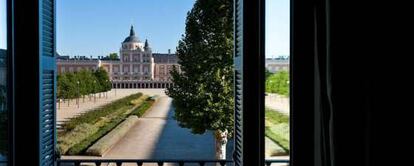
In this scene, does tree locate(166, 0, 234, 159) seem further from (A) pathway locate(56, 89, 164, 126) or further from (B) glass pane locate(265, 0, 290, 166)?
(B) glass pane locate(265, 0, 290, 166)

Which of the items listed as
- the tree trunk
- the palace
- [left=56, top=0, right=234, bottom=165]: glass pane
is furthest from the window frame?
the palace

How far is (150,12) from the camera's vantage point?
21.1 m

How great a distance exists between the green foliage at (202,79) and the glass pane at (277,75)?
9627mm

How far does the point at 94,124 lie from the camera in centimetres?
2009

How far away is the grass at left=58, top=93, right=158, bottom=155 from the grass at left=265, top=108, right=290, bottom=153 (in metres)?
15.0

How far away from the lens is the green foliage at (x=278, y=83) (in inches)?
58.7

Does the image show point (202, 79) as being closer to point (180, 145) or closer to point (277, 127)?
point (180, 145)

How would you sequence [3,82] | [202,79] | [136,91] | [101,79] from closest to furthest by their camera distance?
[3,82] < [202,79] < [101,79] < [136,91]

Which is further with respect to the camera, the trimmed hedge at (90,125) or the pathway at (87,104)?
the pathway at (87,104)

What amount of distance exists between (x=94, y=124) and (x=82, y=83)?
178 cm

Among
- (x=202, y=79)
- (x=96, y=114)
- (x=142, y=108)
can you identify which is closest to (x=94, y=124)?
(x=96, y=114)

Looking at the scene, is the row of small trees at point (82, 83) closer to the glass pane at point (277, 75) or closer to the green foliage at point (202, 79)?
the green foliage at point (202, 79)
